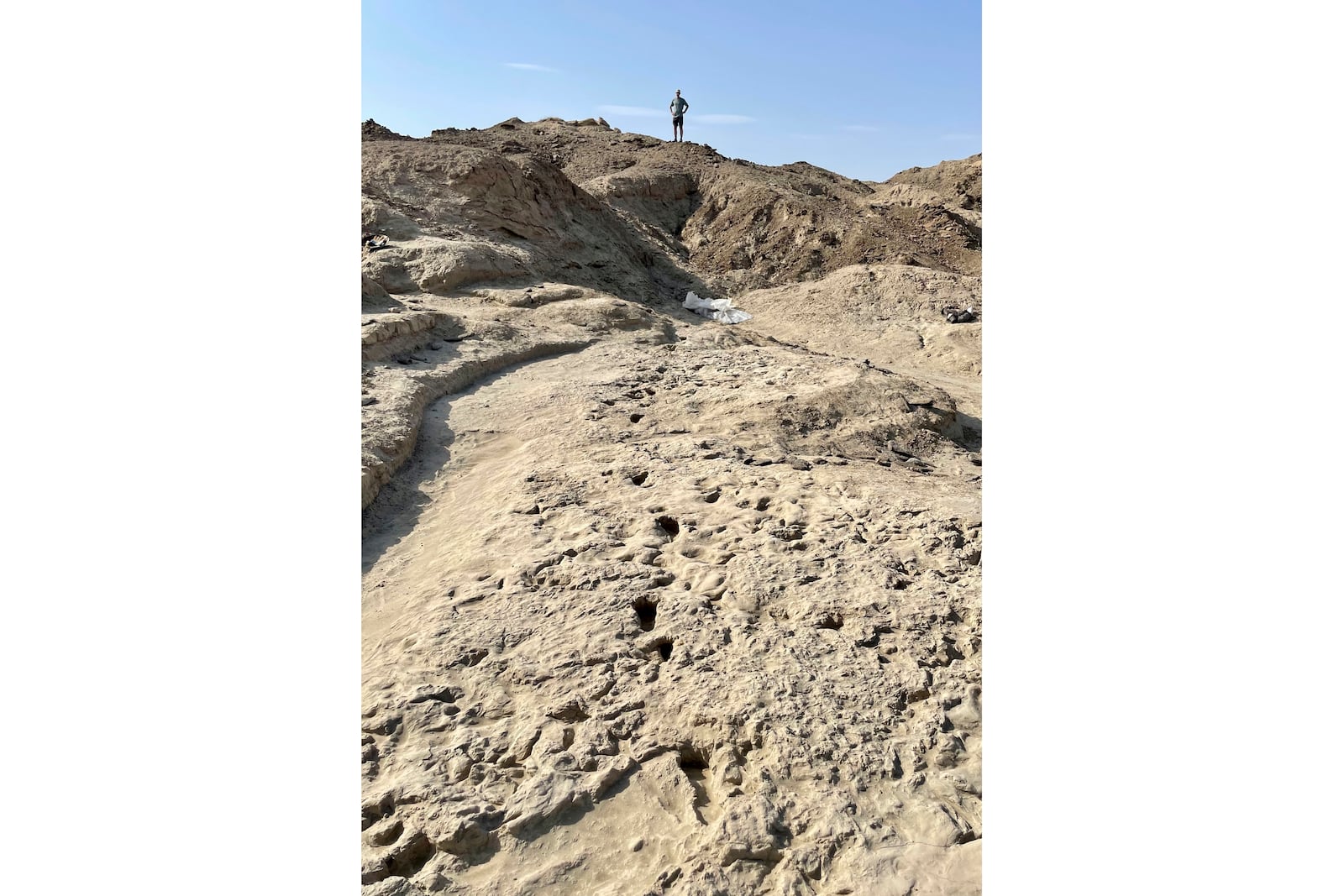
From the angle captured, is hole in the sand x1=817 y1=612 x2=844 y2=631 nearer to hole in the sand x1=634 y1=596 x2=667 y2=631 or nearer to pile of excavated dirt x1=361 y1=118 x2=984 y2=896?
pile of excavated dirt x1=361 y1=118 x2=984 y2=896

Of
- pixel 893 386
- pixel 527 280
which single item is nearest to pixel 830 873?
pixel 893 386

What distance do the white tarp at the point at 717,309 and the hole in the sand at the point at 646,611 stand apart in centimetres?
869

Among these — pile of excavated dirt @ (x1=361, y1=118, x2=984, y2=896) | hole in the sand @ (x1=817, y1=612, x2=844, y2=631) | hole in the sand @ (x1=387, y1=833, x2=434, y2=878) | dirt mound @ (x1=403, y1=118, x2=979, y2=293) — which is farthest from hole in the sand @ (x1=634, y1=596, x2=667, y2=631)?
dirt mound @ (x1=403, y1=118, x2=979, y2=293)

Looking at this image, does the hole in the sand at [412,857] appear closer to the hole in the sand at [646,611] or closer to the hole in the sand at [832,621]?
the hole in the sand at [646,611]

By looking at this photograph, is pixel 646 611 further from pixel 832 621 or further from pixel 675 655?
pixel 832 621

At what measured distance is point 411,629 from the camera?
3035 mm

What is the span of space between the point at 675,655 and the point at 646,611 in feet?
1.12

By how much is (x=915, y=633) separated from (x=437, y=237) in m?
8.59

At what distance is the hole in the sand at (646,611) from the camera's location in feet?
9.87

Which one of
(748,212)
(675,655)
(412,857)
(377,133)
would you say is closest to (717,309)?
(748,212)

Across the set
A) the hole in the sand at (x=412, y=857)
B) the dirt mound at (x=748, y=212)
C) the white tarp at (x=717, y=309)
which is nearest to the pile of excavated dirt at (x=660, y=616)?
the hole in the sand at (x=412, y=857)

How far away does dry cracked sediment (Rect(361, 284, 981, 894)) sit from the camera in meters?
2.07

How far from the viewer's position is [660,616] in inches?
117

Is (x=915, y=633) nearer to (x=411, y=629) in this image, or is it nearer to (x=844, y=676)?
(x=844, y=676)
